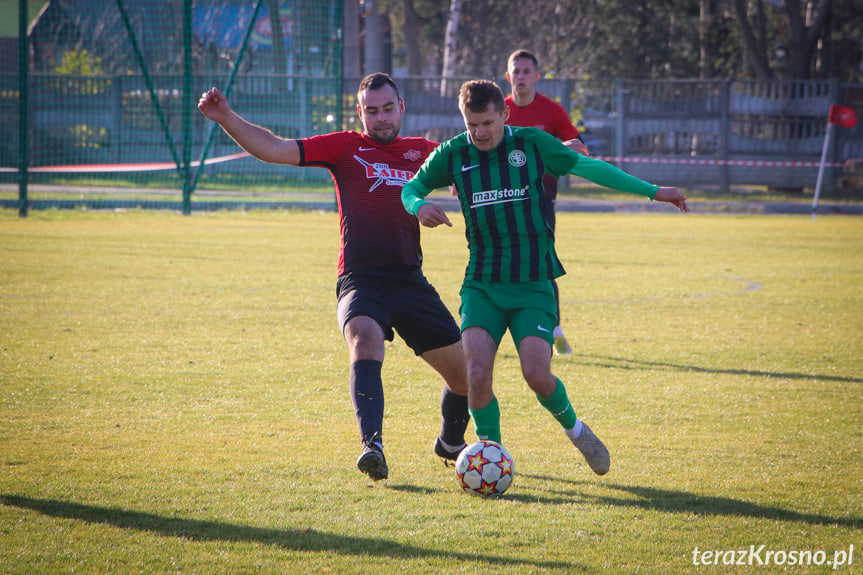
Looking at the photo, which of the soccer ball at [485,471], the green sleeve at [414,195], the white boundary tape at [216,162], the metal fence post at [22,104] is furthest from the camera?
the white boundary tape at [216,162]

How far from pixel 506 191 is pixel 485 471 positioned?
1.42 meters

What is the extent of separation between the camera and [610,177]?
4.67 meters

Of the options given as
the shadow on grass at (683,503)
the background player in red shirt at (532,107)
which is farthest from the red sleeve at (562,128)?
the shadow on grass at (683,503)

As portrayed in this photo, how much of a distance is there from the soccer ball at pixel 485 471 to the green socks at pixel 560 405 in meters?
0.42

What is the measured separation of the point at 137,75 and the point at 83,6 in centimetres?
301

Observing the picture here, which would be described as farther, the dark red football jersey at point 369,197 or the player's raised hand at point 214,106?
the dark red football jersey at point 369,197

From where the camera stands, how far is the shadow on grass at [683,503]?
13.7ft

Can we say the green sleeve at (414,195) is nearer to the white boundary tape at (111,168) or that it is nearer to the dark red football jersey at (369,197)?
the dark red football jersey at (369,197)

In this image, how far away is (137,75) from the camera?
2141 centimetres

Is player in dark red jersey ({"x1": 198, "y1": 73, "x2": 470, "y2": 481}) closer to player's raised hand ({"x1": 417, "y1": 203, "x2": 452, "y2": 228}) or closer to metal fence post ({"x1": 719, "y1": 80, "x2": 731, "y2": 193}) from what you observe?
player's raised hand ({"x1": 417, "y1": 203, "x2": 452, "y2": 228})

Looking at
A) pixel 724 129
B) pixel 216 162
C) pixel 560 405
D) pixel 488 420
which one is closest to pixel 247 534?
pixel 488 420

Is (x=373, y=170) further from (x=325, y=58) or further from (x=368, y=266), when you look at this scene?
(x=325, y=58)

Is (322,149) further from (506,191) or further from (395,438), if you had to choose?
(395,438)

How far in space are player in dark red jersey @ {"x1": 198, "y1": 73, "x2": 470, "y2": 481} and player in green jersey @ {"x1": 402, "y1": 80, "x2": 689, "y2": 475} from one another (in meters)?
0.24
